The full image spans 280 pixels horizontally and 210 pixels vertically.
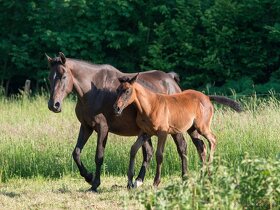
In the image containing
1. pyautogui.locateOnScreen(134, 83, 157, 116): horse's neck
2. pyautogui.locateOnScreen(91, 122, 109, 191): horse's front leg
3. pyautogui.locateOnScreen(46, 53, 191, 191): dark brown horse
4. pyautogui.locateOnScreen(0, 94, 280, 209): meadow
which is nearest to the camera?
pyautogui.locateOnScreen(0, 94, 280, 209): meadow

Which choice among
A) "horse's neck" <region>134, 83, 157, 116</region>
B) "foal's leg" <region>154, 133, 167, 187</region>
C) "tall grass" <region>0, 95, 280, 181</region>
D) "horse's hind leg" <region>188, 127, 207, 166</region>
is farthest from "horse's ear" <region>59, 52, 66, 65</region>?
"tall grass" <region>0, 95, 280, 181</region>

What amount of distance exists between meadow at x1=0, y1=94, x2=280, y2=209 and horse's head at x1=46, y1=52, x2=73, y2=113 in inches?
52.0

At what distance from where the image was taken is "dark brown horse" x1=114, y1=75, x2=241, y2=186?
10.2 metres

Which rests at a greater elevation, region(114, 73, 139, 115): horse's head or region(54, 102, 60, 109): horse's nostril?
region(114, 73, 139, 115): horse's head

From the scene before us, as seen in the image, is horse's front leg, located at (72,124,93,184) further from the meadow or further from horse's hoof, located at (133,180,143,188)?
horse's hoof, located at (133,180,143,188)

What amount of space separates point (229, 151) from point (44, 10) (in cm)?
1624

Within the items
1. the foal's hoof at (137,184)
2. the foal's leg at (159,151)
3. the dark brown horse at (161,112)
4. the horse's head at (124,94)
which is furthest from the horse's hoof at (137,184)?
the horse's head at (124,94)

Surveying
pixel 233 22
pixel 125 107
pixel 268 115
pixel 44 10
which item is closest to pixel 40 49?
pixel 44 10

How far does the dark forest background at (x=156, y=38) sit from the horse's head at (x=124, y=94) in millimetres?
13043

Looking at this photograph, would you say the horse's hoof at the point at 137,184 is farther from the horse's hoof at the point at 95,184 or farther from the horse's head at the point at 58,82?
the horse's head at the point at 58,82

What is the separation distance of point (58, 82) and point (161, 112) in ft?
5.06

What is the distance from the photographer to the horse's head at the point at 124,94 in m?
9.95

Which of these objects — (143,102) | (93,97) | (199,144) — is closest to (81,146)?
(93,97)

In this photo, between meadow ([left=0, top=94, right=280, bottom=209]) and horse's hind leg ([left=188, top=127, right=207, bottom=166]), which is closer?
meadow ([left=0, top=94, right=280, bottom=209])
